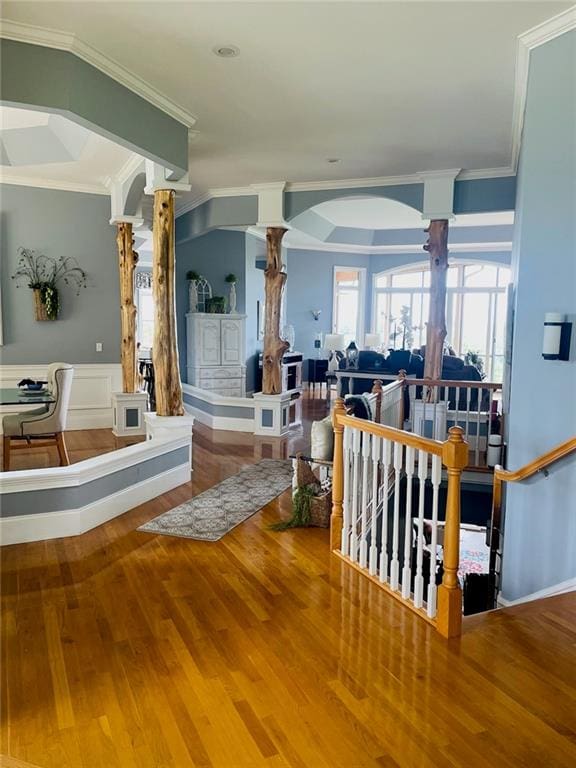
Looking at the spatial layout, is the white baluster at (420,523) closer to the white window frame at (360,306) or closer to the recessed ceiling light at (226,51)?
the recessed ceiling light at (226,51)

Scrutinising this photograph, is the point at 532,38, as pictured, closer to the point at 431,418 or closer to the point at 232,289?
the point at 431,418

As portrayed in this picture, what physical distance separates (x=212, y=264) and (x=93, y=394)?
12.6 ft

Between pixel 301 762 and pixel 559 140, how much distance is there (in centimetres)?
345

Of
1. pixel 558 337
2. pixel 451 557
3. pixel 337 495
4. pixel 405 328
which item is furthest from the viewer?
pixel 405 328

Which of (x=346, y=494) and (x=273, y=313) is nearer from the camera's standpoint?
(x=346, y=494)

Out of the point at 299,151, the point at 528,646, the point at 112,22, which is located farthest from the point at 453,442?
the point at 299,151

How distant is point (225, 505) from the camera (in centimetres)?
462

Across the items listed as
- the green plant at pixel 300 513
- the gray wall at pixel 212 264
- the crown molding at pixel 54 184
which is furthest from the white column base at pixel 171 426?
the gray wall at pixel 212 264

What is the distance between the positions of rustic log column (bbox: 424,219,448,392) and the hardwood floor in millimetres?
3628

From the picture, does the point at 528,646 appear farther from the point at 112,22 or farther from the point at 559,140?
the point at 112,22

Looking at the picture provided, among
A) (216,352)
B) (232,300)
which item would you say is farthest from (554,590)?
(232,300)

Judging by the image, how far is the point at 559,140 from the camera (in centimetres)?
327

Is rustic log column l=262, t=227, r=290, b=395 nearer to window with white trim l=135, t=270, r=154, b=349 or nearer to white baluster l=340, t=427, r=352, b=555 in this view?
white baluster l=340, t=427, r=352, b=555

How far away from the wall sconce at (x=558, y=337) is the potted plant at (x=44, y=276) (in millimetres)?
5877
